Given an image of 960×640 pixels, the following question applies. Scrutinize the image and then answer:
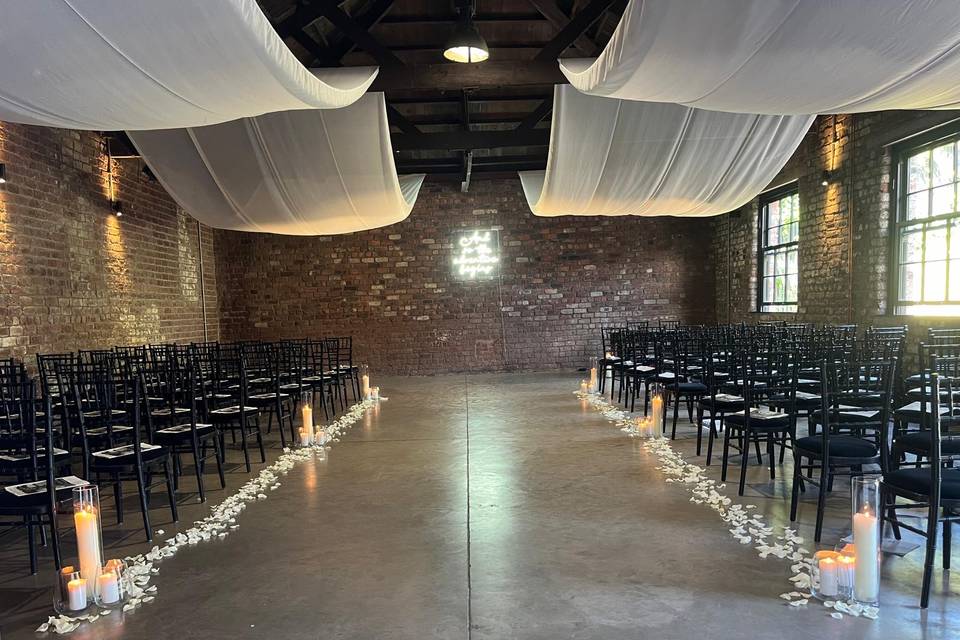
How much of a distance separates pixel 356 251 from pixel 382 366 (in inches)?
90.9

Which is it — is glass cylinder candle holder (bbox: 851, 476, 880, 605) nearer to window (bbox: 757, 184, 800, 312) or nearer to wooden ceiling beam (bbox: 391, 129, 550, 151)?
wooden ceiling beam (bbox: 391, 129, 550, 151)

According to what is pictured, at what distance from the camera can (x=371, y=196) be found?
6836 mm

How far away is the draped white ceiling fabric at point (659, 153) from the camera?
19.5ft

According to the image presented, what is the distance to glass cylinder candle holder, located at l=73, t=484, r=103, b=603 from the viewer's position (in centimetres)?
254

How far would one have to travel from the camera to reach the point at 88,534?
2.55 meters

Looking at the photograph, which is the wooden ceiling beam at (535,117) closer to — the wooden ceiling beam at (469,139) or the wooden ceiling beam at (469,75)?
the wooden ceiling beam at (469,139)

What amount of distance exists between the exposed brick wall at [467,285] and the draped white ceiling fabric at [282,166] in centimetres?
401

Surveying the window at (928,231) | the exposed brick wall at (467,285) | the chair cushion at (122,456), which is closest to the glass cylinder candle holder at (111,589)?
the chair cushion at (122,456)

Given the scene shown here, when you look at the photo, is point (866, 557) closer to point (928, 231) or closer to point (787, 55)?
point (787, 55)

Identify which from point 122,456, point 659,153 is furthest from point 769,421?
point 122,456

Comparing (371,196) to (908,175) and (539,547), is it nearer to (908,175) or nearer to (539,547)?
(539,547)

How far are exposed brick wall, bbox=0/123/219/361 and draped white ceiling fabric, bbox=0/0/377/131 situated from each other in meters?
3.30

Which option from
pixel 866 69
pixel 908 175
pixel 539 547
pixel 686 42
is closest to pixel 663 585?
pixel 539 547

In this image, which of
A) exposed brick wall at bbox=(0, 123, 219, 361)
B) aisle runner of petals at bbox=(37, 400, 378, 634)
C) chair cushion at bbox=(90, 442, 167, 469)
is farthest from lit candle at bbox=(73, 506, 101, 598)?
exposed brick wall at bbox=(0, 123, 219, 361)
